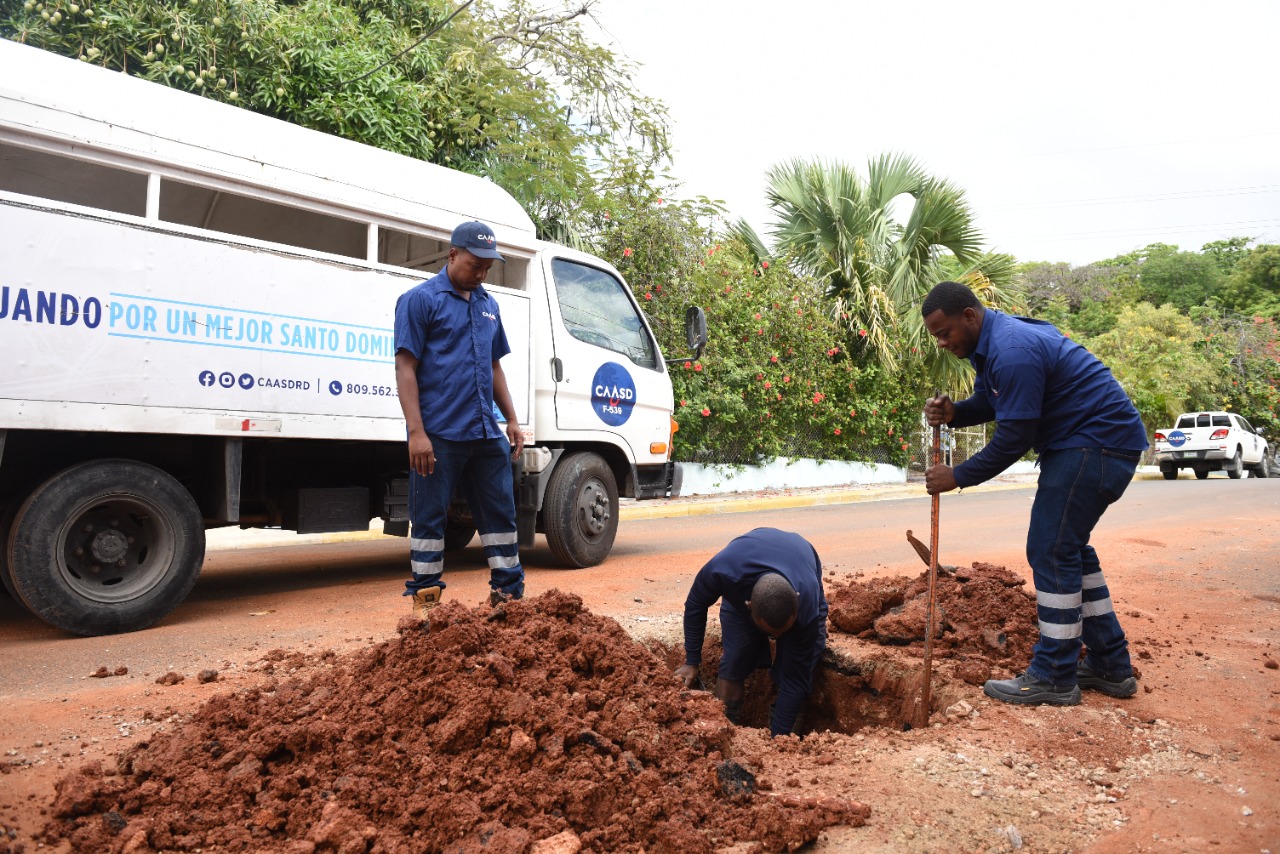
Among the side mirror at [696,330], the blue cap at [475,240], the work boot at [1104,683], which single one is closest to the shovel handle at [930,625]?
the work boot at [1104,683]

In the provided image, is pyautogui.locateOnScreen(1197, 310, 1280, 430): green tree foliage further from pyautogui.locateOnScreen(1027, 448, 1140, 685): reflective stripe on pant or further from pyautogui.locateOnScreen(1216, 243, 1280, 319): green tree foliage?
pyautogui.locateOnScreen(1027, 448, 1140, 685): reflective stripe on pant

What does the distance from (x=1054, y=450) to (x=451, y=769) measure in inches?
109

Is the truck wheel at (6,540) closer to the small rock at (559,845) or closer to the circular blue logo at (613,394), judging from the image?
the small rock at (559,845)

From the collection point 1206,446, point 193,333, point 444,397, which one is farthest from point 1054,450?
point 1206,446

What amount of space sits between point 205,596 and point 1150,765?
5570 mm

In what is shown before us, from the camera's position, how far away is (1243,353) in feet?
103

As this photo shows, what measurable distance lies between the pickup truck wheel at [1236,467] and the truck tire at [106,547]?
24944 millimetres

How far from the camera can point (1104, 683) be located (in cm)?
410

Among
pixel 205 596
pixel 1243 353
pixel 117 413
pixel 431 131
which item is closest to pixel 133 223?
pixel 117 413

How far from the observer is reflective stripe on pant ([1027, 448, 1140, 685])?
154 inches

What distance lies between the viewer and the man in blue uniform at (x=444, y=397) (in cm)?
460

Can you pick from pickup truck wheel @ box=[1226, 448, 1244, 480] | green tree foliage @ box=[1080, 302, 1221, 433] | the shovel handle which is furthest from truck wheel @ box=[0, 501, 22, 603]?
green tree foliage @ box=[1080, 302, 1221, 433]

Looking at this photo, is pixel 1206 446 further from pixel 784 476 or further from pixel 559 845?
pixel 559 845

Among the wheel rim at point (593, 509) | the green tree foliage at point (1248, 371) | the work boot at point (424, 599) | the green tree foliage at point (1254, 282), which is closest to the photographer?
the work boot at point (424, 599)
